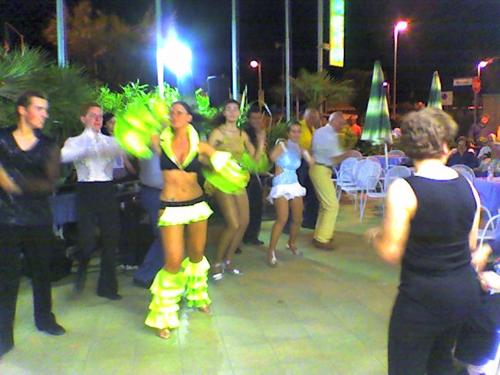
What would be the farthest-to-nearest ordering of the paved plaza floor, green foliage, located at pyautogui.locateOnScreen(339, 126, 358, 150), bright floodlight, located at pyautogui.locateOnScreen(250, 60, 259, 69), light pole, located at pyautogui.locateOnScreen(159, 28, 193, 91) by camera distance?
bright floodlight, located at pyautogui.locateOnScreen(250, 60, 259, 69) → light pole, located at pyautogui.locateOnScreen(159, 28, 193, 91) → green foliage, located at pyautogui.locateOnScreen(339, 126, 358, 150) → the paved plaza floor

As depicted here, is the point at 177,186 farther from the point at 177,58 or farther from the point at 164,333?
the point at 177,58

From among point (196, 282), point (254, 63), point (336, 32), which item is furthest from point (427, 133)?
point (254, 63)

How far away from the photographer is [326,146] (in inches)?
263

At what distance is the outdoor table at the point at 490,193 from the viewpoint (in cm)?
628

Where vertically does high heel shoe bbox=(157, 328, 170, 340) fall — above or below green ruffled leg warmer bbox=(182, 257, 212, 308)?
below

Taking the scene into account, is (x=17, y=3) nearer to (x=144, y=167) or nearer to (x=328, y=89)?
(x=328, y=89)

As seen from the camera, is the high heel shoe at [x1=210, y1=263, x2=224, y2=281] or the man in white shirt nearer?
the man in white shirt

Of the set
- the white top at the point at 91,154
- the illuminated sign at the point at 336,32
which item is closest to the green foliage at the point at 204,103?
the white top at the point at 91,154

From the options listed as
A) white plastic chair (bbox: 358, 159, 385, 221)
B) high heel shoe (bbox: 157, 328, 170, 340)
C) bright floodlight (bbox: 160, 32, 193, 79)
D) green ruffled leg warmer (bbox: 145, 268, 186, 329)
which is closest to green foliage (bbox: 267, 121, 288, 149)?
white plastic chair (bbox: 358, 159, 385, 221)

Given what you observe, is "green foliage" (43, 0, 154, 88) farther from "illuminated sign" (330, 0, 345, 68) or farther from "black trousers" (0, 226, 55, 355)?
"black trousers" (0, 226, 55, 355)

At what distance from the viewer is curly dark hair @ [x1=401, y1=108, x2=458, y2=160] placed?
90.0 inches

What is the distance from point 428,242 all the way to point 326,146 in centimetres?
448

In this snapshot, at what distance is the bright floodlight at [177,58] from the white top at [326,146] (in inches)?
232

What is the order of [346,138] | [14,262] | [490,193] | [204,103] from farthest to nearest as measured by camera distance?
1. [204,103]
2. [346,138]
3. [490,193]
4. [14,262]
